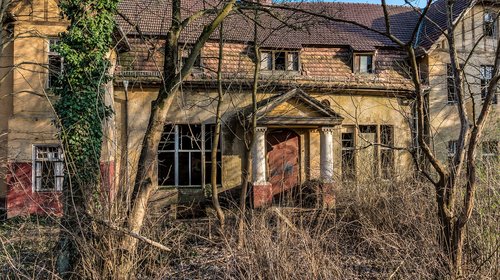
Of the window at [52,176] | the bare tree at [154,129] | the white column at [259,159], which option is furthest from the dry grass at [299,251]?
the white column at [259,159]

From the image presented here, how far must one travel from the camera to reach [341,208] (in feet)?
26.6

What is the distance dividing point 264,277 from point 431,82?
14.8 meters

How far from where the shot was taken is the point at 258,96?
50.9ft

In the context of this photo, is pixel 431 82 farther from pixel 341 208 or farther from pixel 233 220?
pixel 233 220

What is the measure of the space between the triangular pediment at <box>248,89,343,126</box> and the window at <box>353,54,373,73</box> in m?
3.15

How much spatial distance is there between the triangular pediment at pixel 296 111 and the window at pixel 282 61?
198 centimetres

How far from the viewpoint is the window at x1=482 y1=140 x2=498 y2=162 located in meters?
6.09

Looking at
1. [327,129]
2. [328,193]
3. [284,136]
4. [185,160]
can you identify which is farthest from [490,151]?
[185,160]

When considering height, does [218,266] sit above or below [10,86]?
below

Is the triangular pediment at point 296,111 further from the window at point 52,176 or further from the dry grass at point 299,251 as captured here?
the dry grass at point 299,251

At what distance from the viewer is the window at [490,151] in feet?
20.0

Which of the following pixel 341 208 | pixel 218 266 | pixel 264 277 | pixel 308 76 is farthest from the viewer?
pixel 308 76

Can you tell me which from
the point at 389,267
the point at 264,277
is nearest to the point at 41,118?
the point at 264,277

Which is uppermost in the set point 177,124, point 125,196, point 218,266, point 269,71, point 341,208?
point 269,71
